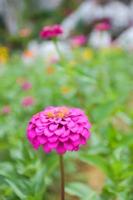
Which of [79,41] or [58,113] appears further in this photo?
[79,41]

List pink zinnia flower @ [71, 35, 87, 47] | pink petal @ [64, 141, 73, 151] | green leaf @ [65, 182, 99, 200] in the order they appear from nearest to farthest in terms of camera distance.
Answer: pink petal @ [64, 141, 73, 151]
green leaf @ [65, 182, 99, 200]
pink zinnia flower @ [71, 35, 87, 47]

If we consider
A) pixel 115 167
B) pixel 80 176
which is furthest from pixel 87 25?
pixel 115 167

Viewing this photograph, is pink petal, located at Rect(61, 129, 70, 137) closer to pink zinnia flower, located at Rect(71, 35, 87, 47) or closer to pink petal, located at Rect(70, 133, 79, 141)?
pink petal, located at Rect(70, 133, 79, 141)

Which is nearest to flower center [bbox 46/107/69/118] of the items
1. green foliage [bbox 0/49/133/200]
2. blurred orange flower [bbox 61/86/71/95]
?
green foliage [bbox 0/49/133/200]

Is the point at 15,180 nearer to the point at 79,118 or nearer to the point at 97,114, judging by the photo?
the point at 79,118

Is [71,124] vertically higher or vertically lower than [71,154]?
lower

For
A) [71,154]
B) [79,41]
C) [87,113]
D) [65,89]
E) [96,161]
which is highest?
[79,41]

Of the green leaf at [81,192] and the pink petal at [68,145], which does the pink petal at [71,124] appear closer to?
the pink petal at [68,145]

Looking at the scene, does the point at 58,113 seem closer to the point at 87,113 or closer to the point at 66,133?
the point at 66,133

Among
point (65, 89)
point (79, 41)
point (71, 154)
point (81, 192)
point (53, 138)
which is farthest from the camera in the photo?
point (79, 41)

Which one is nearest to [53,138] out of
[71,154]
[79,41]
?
[71,154]
